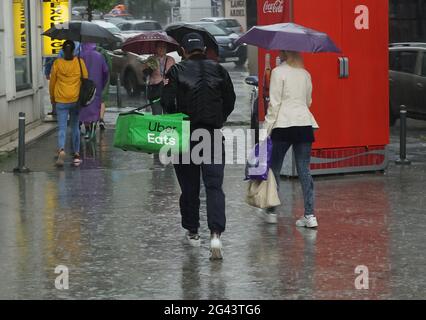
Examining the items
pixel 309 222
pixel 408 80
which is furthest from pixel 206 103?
pixel 408 80

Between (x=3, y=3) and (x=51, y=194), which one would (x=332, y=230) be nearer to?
(x=51, y=194)

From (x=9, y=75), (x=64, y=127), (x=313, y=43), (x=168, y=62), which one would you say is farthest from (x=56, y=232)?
(x=9, y=75)

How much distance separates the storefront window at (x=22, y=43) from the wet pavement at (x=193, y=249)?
4.42 m

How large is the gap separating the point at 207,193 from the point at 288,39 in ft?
6.87

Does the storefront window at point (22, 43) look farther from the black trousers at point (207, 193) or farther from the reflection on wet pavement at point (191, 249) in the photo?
the black trousers at point (207, 193)

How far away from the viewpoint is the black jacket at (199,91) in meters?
8.56

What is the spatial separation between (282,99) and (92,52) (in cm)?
619

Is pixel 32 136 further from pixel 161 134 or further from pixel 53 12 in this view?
pixel 161 134

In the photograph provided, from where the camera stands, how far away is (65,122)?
14383mm

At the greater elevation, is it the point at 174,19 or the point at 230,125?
the point at 174,19
